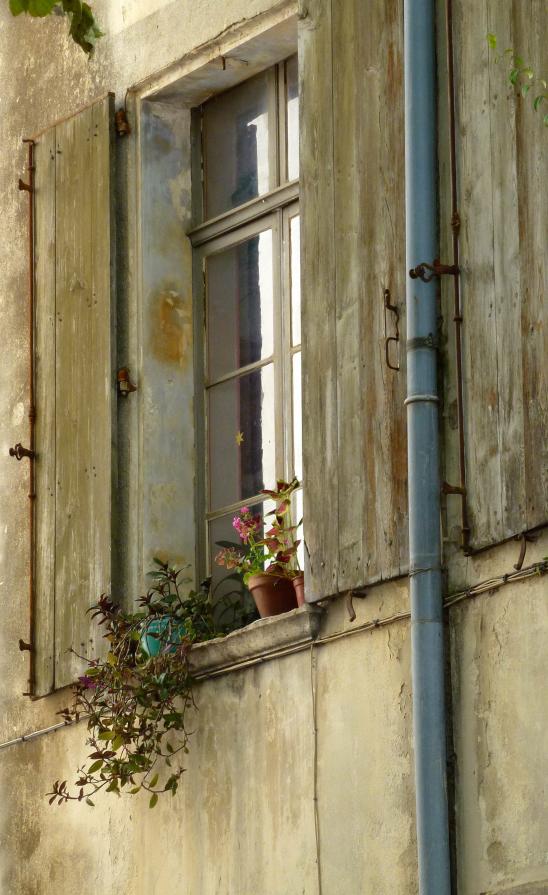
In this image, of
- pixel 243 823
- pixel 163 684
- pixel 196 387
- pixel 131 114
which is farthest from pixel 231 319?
pixel 243 823

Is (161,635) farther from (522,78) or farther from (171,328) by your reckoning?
(522,78)

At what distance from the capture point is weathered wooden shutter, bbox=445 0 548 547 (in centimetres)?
557

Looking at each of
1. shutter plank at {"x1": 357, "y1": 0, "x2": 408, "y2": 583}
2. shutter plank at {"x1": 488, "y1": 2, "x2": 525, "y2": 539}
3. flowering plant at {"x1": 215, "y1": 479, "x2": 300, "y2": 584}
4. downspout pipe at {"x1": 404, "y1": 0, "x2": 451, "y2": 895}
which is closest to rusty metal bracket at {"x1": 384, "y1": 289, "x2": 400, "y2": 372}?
shutter plank at {"x1": 357, "y1": 0, "x2": 408, "y2": 583}

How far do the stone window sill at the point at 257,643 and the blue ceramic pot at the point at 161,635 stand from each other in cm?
12

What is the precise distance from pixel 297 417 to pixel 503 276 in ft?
5.32

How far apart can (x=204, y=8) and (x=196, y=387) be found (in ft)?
4.42

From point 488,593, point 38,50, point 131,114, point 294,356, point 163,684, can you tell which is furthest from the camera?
point 38,50

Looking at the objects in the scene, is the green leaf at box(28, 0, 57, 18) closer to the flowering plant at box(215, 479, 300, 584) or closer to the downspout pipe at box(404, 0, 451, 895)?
the downspout pipe at box(404, 0, 451, 895)

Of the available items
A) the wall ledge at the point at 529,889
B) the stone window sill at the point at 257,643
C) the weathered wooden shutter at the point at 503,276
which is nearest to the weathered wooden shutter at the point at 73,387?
the stone window sill at the point at 257,643

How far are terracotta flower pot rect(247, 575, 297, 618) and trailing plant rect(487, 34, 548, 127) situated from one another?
1.82m

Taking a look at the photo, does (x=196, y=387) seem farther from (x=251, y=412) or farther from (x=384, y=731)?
(x=384, y=731)

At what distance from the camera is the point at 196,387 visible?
7.64m

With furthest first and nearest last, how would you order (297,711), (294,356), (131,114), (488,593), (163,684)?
(131,114), (294,356), (163,684), (297,711), (488,593)

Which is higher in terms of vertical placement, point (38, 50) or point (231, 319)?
point (38, 50)
